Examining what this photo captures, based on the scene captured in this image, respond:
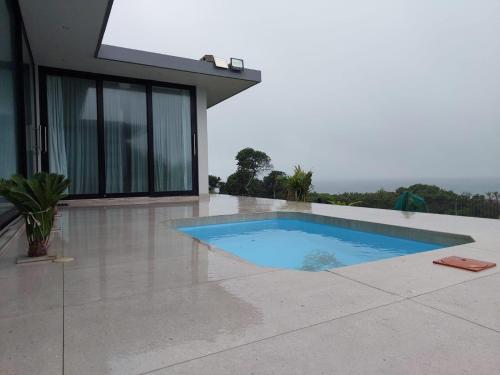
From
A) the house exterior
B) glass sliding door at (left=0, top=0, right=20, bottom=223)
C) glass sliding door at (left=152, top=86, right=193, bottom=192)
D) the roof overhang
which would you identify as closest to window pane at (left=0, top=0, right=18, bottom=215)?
glass sliding door at (left=0, top=0, right=20, bottom=223)

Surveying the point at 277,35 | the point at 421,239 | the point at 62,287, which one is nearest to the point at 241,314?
the point at 62,287

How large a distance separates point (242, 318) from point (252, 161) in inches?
735

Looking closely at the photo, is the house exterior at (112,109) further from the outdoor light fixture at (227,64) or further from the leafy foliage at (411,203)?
the leafy foliage at (411,203)

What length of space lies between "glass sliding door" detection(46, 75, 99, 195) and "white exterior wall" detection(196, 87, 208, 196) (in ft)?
9.08

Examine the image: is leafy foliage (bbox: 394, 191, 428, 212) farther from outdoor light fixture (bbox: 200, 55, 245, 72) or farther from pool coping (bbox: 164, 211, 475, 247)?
outdoor light fixture (bbox: 200, 55, 245, 72)

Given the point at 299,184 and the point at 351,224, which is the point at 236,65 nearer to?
the point at 299,184

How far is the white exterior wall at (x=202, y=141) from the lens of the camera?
32.7ft

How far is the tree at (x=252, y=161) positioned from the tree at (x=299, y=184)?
34.2ft

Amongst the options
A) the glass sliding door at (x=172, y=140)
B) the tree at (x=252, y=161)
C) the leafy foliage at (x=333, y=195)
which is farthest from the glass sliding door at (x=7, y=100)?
the tree at (x=252, y=161)

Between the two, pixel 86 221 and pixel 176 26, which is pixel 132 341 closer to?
pixel 86 221

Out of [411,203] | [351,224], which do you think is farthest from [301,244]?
[411,203]

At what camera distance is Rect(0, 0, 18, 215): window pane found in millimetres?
4102

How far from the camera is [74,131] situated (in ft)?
27.7

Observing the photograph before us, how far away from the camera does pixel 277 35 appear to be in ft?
46.2
